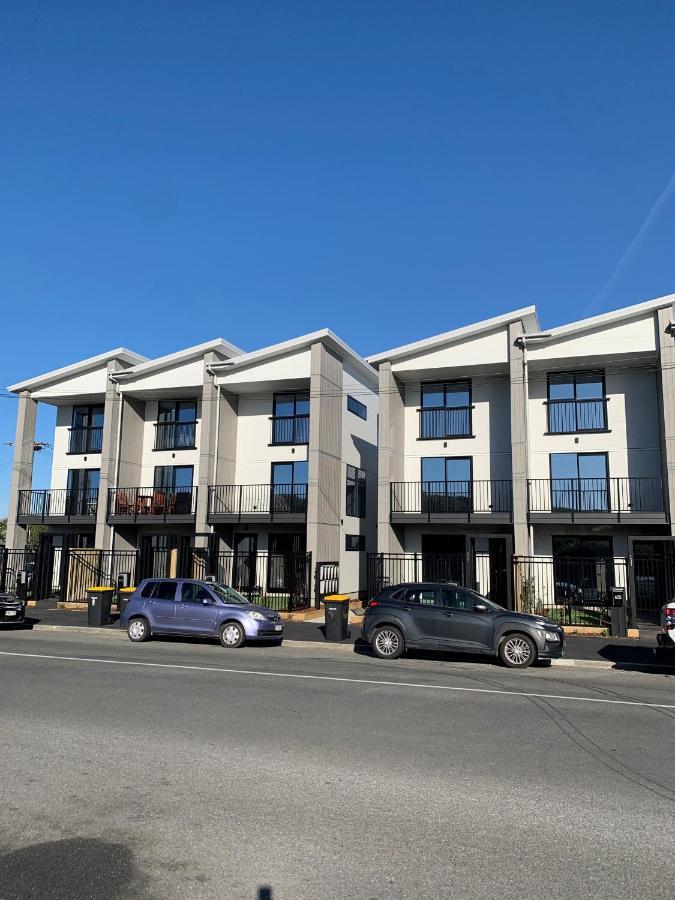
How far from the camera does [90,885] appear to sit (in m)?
4.10

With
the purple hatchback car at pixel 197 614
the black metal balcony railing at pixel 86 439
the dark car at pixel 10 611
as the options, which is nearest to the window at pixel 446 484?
the purple hatchback car at pixel 197 614

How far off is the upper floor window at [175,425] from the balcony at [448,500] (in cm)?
969

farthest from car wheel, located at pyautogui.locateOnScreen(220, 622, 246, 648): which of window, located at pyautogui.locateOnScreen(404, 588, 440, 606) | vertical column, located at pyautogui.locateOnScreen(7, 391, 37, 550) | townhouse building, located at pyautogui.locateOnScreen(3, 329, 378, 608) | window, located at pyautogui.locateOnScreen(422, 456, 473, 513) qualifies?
vertical column, located at pyautogui.locateOnScreen(7, 391, 37, 550)

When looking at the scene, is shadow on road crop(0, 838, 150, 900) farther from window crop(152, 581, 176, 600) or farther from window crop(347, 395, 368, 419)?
window crop(347, 395, 368, 419)

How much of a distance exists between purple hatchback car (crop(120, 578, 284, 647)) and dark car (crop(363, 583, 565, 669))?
279 cm

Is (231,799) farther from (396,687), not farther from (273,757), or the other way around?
(396,687)

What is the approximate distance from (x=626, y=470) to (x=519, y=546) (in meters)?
4.91

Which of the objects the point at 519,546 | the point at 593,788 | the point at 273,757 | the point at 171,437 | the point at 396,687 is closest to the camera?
the point at 593,788

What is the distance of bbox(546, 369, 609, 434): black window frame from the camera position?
24688 mm

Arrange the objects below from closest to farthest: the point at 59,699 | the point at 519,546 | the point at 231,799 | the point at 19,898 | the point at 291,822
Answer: the point at 19,898
the point at 291,822
the point at 231,799
the point at 59,699
the point at 519,546

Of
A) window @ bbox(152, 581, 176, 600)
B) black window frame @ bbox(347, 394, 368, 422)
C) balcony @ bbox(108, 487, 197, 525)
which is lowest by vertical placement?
window @ bbox(152, 581, 176, 600)

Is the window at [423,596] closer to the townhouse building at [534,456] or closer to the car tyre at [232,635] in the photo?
the car tyre at [232,635]

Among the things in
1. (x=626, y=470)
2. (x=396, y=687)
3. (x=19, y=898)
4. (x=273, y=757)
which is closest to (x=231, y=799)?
(x=273, y=757)

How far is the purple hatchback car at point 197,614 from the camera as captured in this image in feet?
53.6
